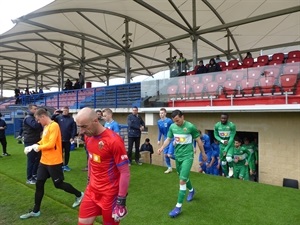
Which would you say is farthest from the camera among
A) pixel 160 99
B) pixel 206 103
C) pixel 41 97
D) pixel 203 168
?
pixel 41 97

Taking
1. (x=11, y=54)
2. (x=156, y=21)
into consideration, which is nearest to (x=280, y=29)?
(x=156, y=21)

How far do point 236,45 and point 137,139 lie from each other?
1482cm

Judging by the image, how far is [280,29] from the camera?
689 inches

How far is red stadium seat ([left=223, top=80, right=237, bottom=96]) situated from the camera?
8.86 m

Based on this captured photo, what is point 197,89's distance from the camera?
9.78 meters

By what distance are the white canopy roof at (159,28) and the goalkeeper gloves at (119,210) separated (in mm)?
13959

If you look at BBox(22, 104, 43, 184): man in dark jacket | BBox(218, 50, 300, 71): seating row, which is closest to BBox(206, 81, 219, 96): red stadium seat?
BBox(218, 50, 300, 71): seating row

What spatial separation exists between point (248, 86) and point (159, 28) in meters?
11.7

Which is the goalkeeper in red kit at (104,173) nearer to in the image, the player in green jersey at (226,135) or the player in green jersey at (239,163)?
the player in green jersey at (226,135)

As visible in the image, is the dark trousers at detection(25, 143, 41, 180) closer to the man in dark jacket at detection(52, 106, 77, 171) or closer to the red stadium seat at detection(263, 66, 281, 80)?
the man in dark jacket at detection(52, 106, 77, 171)

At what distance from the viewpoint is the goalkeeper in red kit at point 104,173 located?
2.57m

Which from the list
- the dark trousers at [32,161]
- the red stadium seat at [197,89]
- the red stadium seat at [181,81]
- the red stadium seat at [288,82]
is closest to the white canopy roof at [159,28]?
the red stadium seat at [181,81]

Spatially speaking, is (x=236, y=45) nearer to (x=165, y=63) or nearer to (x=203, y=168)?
(x=165, y=63)

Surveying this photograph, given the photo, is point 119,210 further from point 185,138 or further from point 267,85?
point 267,85
